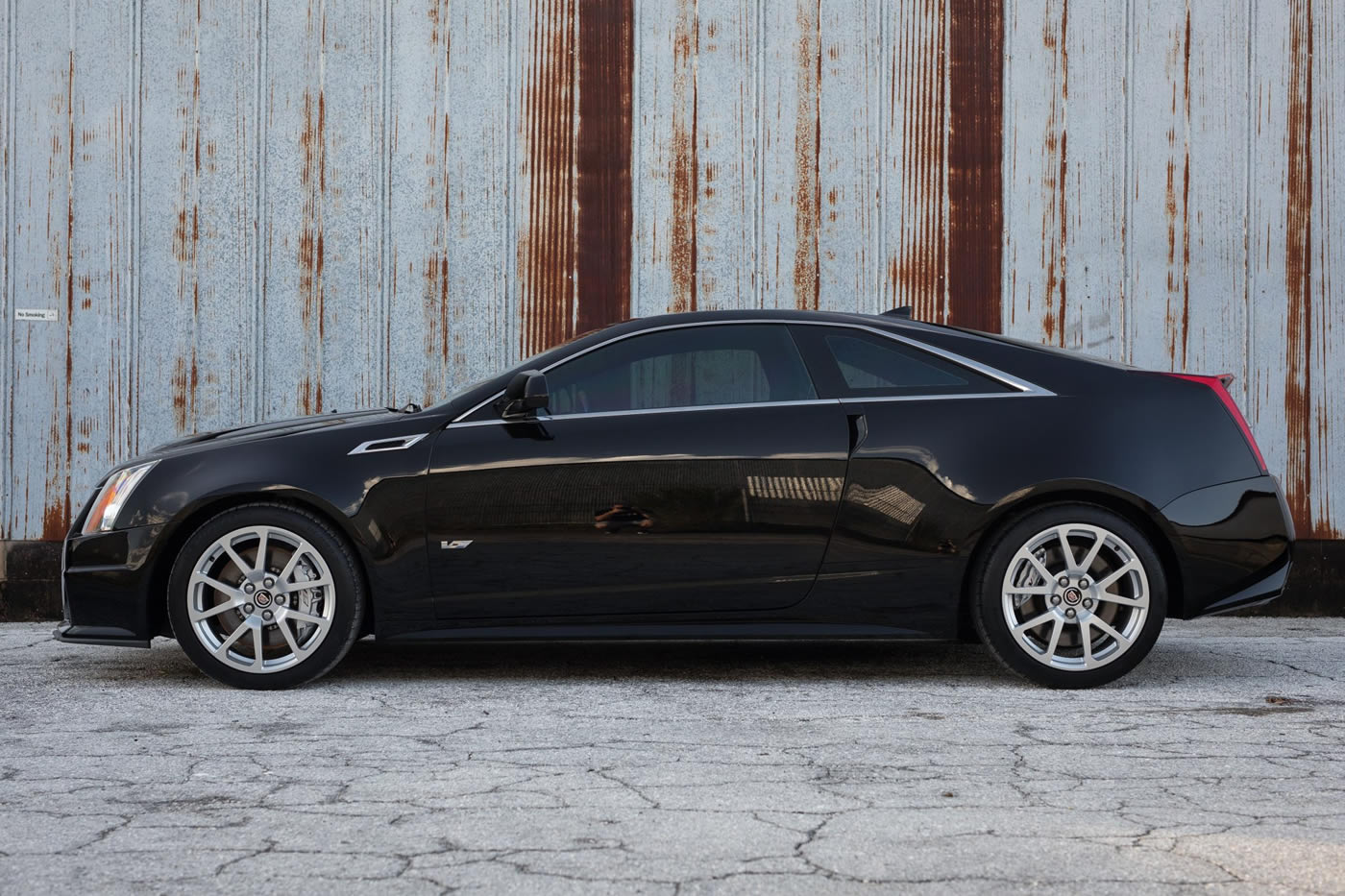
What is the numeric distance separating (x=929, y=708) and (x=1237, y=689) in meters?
1.34

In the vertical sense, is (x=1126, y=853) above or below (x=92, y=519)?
below

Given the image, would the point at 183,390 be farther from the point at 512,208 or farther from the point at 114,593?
the point at 114,593

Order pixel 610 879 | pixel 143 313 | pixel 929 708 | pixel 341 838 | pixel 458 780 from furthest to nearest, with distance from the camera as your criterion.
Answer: pixel 143 313 → pixel 929 708 → pixel 458 780 → pixel 341 838 → pixel 610 879

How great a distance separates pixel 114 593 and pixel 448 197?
3.49 m

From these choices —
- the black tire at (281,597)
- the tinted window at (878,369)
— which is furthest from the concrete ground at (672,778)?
the tinted window at (878,369)

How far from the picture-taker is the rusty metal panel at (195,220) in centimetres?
794

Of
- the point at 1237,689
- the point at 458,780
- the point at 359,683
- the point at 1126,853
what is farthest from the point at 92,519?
the point at 1237,689

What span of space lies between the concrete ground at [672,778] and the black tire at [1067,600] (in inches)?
5.3

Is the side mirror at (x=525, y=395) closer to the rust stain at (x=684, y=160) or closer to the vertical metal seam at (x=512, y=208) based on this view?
the vertical metal seam at (x=512, y=208)

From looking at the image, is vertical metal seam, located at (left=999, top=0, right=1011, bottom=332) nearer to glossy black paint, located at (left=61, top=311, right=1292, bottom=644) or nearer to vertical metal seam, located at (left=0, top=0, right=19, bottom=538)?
glossy black paint, located at (left=61, top=311, right=1292, bottom=644)

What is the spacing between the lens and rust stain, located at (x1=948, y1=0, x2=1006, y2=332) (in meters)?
8.20

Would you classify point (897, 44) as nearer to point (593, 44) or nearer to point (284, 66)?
point (593, 44)

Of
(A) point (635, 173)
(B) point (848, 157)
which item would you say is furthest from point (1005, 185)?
(A) point (635, 173)

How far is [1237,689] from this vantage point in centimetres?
543
